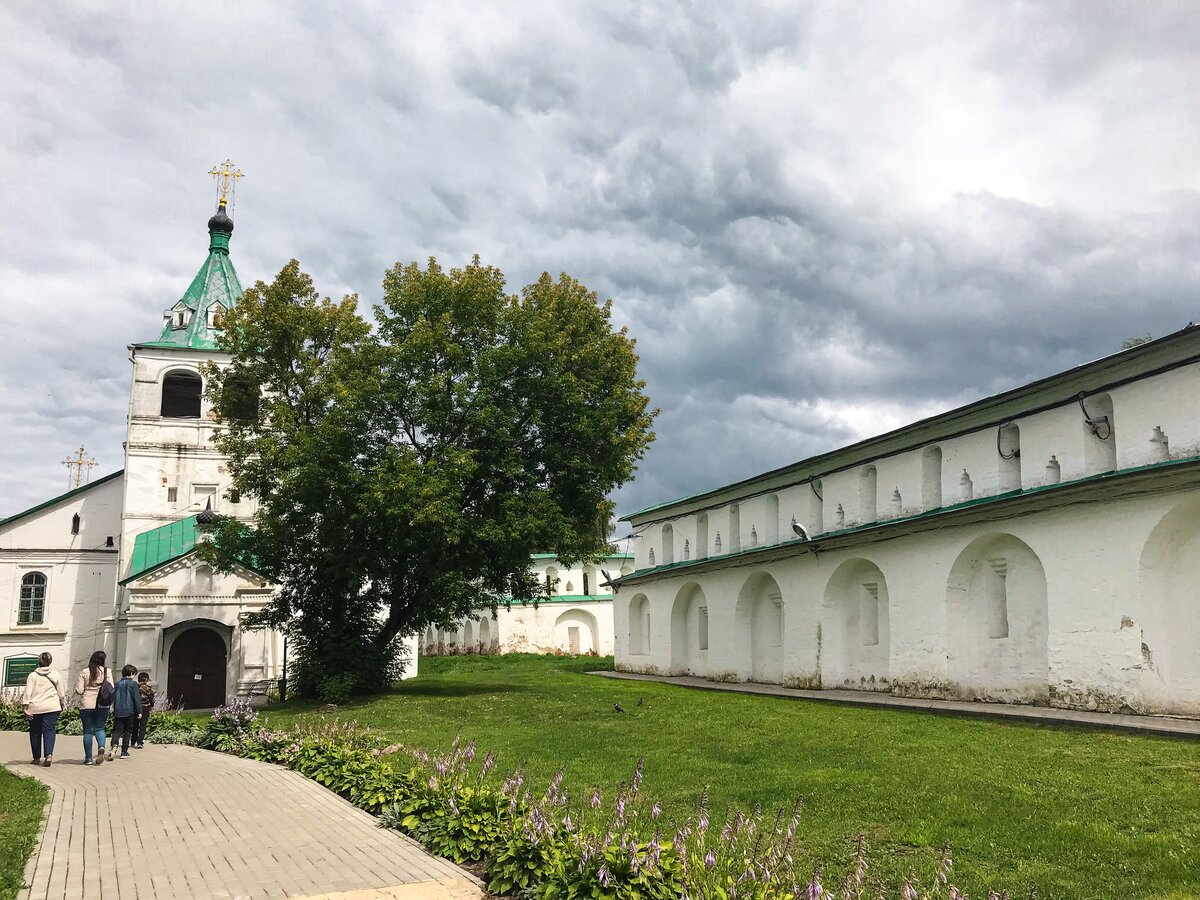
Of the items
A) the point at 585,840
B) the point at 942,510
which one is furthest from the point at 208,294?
the point at 585,840

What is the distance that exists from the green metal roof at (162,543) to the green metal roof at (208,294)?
6848 mm

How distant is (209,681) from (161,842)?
24.5 meters

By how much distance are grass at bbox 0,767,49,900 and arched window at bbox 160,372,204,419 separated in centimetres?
2452

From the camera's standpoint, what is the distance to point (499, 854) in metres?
7.70

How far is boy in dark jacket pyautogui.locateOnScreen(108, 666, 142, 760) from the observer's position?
53.0ft

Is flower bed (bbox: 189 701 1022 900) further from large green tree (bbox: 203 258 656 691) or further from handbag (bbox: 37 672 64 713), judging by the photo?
large green tree (bbox: 203 258 656 691)

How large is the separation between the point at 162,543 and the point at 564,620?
24.7 meters

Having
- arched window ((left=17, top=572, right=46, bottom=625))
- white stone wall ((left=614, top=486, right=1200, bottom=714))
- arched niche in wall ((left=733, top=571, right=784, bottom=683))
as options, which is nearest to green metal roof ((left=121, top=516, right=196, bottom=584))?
arched window ((left=17, top=572, right=46, bottom=625))

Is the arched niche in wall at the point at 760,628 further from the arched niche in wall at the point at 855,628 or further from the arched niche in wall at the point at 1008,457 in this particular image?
the arched niche in wall at the point at 1008,457

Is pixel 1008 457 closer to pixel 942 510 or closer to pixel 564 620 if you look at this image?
pixel 942 510

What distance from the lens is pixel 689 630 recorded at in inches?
1375

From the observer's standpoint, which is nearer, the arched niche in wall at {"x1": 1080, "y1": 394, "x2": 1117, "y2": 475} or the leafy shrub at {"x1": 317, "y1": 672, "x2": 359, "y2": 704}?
A: the arched niche in wall at {"x1": 1080, "y1": 394, "x2": 1117, "y2": 475}

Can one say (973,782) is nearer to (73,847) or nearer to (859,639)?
(73,847)

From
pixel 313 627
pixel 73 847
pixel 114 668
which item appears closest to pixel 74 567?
pixel 114 668
